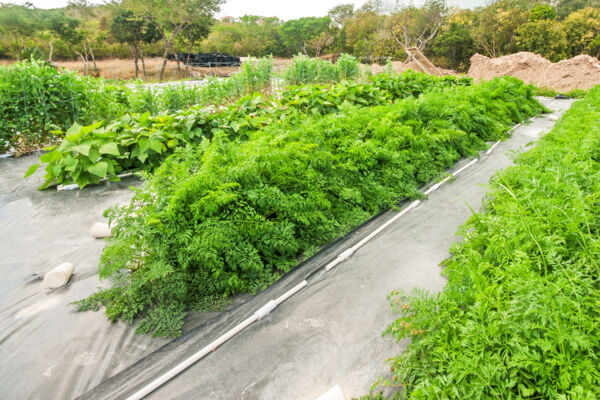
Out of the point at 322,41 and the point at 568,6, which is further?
the point at 322,41

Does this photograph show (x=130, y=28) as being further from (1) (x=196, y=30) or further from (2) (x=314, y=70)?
(2) (x=314, y=70)

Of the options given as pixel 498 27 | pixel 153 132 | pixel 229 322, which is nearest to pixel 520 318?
pixel 229 322

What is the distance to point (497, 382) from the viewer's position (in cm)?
151

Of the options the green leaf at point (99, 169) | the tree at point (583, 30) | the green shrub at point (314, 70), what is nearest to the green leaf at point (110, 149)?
the green leaf at point (99, 169)

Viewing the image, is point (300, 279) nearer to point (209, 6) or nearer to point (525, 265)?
point (525, 265)

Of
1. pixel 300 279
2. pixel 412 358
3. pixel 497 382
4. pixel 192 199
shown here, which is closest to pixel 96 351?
pixel 192 199

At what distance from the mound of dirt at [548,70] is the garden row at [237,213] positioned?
19.4 m

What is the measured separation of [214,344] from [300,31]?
5056 cm

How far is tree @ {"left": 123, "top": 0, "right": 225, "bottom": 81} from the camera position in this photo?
2276 cm

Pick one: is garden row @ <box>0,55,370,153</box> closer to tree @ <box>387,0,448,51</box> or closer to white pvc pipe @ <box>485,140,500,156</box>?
white pvc pipe @ <box>485,140,500,156</box>

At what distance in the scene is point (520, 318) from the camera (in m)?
1.66

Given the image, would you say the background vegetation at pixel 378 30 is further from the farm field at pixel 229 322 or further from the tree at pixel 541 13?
the farm field at pixel 229 322

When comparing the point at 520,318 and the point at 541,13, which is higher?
the point at 541,13

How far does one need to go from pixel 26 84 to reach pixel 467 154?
7862 mm
